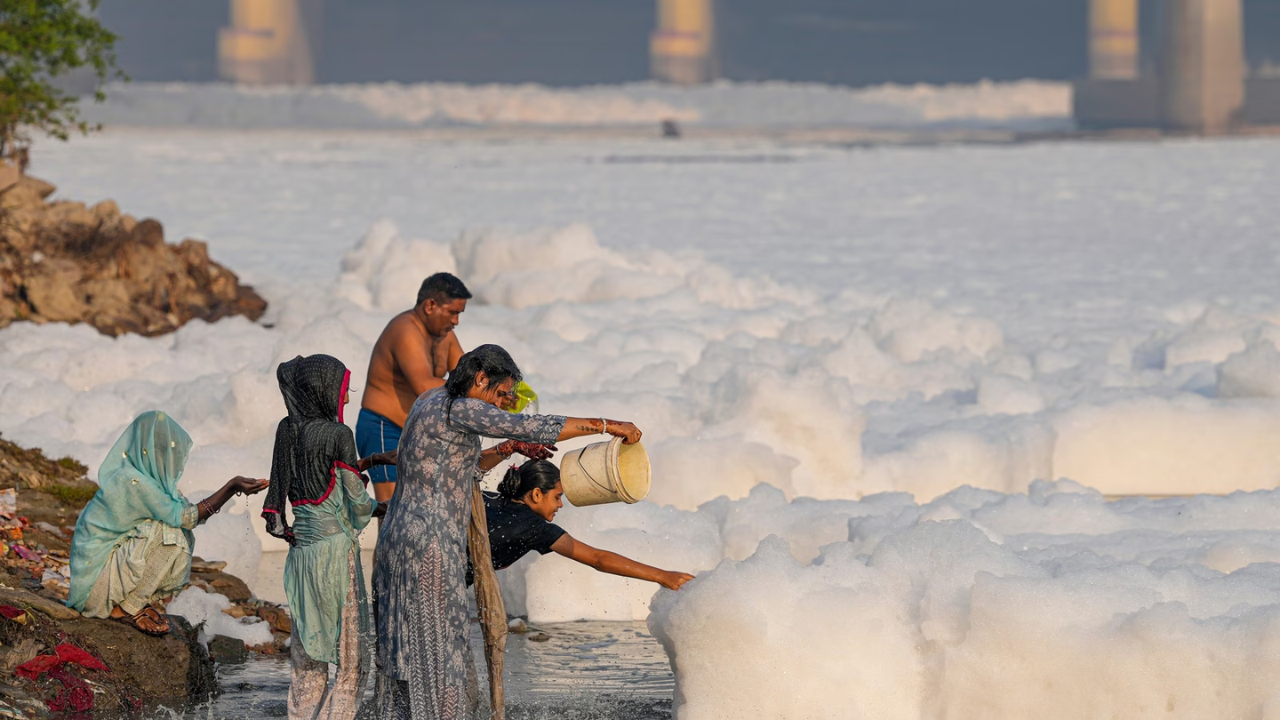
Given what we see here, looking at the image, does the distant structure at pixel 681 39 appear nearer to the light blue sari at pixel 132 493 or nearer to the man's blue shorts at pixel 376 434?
the man's blue shorts at pixel 376 434

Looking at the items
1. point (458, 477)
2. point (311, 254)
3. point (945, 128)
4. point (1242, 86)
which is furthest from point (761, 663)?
point (945, 128)

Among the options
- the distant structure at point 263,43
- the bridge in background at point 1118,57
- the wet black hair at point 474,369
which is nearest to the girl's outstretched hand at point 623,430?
the wet black hair at point 474,369

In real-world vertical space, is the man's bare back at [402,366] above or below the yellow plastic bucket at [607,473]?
above

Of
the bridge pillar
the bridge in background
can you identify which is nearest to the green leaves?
the bridge pillar

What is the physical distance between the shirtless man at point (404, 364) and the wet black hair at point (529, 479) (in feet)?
2.56

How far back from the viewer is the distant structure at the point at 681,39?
4347cm

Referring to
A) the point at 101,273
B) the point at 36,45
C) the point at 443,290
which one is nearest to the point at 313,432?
the point at 443,290

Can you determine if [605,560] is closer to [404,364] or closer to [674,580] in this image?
[674,580]

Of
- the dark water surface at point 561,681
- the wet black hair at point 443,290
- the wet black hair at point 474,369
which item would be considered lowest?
the dark water surface at point 561,681

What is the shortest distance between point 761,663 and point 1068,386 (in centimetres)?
498

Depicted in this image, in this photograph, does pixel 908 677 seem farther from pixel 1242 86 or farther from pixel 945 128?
pixel 945 128

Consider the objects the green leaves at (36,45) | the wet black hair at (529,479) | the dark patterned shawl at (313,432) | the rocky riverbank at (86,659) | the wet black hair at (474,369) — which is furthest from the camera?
the green leaves at (36,45)

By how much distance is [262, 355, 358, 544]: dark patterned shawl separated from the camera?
13.4 feet

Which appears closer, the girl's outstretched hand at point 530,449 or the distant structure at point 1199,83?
the girl's outstretched hand at point 530,449
